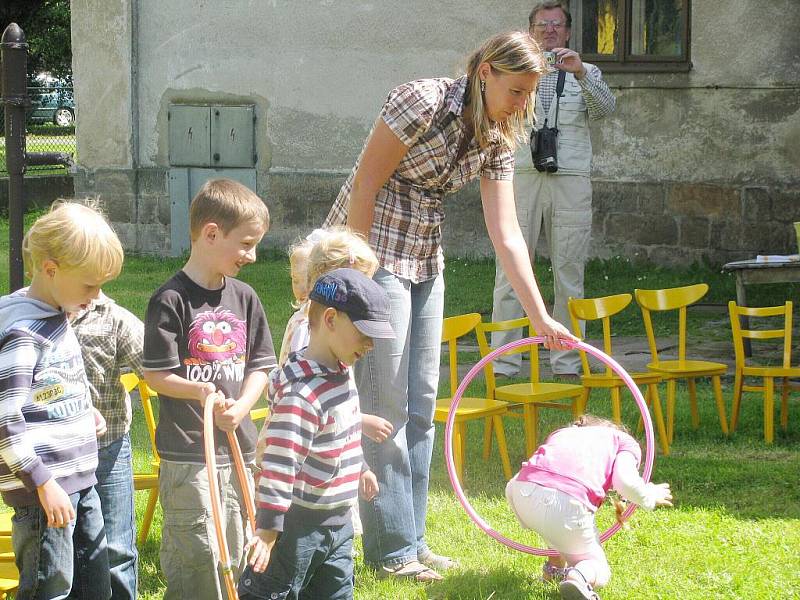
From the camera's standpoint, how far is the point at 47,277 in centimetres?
309

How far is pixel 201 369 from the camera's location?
3.47m

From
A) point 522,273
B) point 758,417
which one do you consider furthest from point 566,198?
point 522,273

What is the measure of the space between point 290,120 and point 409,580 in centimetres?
936

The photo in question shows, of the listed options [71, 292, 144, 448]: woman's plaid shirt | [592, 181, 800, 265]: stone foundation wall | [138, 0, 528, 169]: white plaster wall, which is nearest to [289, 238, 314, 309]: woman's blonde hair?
[71, 292, 144, 448]: woman's plaid shirt

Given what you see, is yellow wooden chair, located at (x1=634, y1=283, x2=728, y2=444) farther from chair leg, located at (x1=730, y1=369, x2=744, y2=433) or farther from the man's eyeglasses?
the man's eyeglasses

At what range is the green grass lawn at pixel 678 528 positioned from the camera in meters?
4.13

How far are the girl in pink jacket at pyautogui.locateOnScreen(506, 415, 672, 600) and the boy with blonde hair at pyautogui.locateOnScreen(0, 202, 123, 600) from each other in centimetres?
154

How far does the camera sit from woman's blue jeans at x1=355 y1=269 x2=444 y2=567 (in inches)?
157

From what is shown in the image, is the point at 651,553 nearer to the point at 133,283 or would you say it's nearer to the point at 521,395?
the point at 521,395

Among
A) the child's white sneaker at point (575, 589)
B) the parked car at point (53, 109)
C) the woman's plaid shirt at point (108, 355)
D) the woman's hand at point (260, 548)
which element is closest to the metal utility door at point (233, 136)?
the parked car at point (53, 109)

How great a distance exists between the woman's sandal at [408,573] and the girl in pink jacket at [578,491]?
1.36ft

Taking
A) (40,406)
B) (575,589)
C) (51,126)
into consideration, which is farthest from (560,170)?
(51,126)

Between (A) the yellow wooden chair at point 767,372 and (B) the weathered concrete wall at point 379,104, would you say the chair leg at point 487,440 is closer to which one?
(A) the yellow wooden chair at point 767,372

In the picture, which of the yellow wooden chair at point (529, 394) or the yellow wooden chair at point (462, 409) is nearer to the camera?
the yellow wooden chair at point (462, 409)
